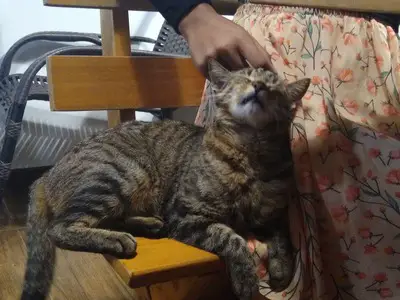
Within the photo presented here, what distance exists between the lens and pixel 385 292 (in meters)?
0.89

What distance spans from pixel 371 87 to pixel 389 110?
6 centimetres

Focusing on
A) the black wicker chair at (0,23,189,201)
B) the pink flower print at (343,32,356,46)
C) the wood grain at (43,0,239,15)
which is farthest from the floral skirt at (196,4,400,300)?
the black wicker chair at (0,23,189,201)

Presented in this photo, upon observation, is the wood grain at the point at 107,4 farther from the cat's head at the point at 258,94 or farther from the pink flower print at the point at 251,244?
the pink flower print at the point at 251,244

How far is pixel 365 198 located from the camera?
3.02 feet

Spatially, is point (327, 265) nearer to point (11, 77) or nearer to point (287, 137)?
point (287, 137)

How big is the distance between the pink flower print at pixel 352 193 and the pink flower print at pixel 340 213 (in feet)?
0.06

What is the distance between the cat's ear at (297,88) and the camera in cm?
95

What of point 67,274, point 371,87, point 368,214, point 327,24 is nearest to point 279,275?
point 368,214

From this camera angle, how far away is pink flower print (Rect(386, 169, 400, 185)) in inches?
35.2

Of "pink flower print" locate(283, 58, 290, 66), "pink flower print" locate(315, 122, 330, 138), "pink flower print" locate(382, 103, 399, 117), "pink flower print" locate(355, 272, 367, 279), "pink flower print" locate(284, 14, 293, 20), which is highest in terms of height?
"pink flower print" locate(284, 14, 293, 20)

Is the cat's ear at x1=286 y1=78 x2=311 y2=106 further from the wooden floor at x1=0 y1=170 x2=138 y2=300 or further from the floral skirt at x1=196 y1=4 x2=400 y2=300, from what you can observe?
the wooden floor at x1=0 y1=170 x2=138 y2=300

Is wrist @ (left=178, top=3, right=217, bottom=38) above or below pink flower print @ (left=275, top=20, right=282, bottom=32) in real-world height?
above

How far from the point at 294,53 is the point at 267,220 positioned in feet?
1.15

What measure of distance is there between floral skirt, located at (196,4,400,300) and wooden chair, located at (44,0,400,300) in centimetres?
7
